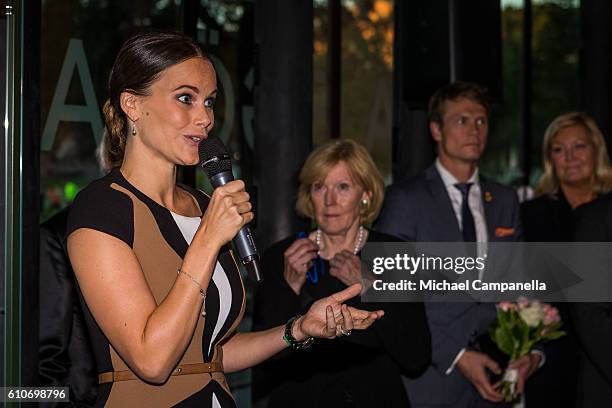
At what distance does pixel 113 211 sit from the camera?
2.18 m

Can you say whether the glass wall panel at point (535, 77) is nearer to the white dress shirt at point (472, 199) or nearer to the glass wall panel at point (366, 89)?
the glass wall panel at point (366, 89)

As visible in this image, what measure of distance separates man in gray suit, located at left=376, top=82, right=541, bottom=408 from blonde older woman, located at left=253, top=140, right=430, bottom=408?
44 cm

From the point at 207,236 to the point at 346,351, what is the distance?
1.66 m

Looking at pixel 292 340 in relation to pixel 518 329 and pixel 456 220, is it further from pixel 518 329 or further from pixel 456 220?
pixel 456 220

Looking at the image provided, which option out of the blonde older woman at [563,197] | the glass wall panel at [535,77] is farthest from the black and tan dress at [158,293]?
the glass wall panel at [535,77]

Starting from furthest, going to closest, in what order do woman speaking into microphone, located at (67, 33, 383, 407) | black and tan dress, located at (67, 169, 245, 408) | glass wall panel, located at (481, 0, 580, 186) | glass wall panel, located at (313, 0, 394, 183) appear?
glass wall panel, located at (481, 0, 580, 186), glass wall panel, located at (313, 0, 394, 183), black and tan dress, located at (67, 169, 245, 408), woman speaking into microphone, located at (67, 33, 383, 407)

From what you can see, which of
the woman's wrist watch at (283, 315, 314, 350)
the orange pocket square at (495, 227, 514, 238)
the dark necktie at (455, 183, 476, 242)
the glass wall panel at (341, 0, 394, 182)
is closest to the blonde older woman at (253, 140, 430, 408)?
the dark necktie at (455, 183, 476, 242)

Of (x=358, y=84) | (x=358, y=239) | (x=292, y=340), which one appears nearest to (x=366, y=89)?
(x=358, y=84)

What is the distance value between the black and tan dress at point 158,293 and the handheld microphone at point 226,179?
0.16 metres

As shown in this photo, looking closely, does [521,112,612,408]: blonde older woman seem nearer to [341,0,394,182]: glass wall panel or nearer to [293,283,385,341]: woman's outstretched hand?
[341,0,394,182]: glass wall panel

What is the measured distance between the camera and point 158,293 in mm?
2199

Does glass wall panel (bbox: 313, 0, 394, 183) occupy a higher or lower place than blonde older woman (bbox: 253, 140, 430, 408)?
higher

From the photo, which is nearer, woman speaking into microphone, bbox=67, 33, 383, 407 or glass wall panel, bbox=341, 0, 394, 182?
woman speaking into microphone, bbox=67, 33, 383, 407

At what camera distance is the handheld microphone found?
7.24 feet
